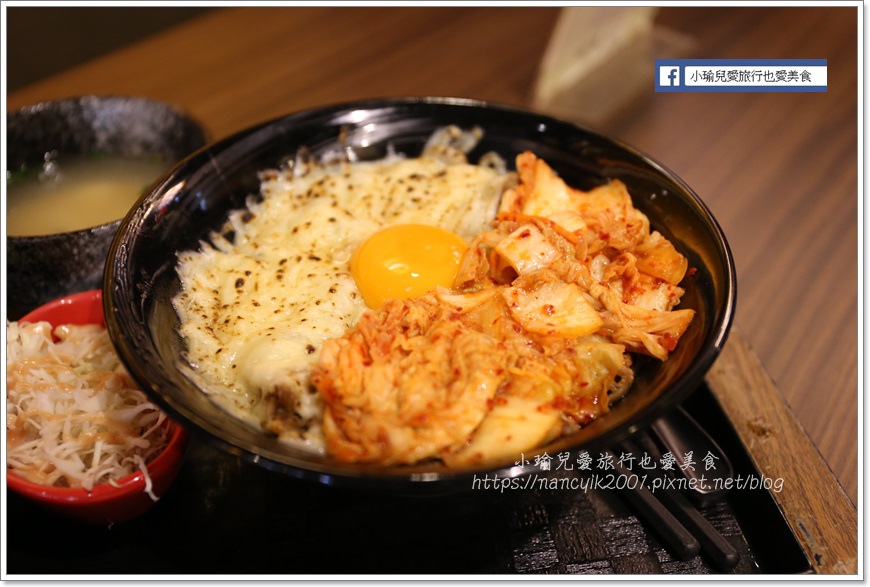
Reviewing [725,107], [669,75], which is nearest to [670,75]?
[669,75]

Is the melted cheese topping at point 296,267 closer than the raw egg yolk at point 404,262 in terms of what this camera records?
Yes

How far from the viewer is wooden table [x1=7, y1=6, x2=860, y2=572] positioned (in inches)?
92.1

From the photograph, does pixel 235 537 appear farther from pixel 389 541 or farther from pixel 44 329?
pixel 44 329

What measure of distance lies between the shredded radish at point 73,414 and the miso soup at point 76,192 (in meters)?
0.64

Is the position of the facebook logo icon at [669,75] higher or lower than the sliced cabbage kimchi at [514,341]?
higher

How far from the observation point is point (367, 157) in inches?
95.8

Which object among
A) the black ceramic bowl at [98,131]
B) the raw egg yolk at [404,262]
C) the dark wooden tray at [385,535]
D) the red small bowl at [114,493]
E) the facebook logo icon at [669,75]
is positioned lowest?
the dark wooden tray at [385,535]

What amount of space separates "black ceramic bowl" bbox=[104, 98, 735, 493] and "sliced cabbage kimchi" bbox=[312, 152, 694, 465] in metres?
0.05

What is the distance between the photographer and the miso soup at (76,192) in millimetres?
2568

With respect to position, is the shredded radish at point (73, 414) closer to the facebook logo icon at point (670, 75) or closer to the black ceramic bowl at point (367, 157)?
the black ceramic bowl at point (367, 157)

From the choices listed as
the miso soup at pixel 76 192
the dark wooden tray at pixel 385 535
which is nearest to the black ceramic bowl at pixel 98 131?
the miso soup at pixel 76 192

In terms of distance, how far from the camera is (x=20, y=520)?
181cm

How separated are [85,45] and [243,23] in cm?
145
